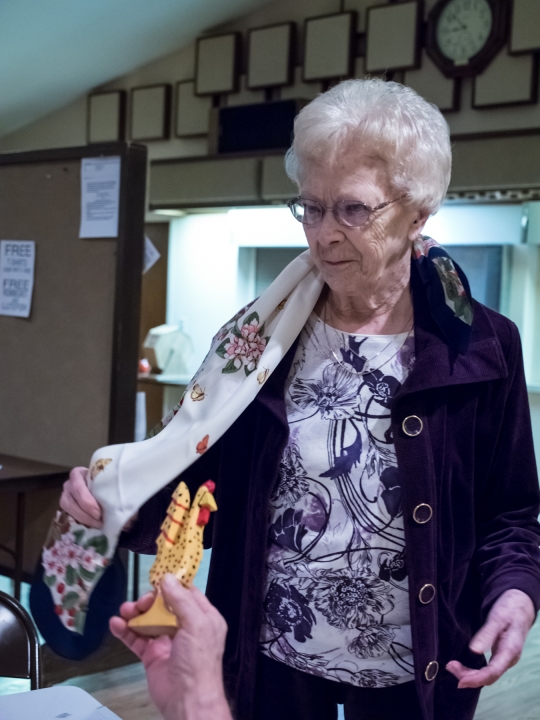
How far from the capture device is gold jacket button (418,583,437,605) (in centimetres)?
115

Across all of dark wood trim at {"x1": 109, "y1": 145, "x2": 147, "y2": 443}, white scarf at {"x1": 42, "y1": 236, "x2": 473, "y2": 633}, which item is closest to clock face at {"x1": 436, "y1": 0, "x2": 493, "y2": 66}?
dark wood trim at {"x1": 109, "y1": 145, "x2": 147, "y2": 443}

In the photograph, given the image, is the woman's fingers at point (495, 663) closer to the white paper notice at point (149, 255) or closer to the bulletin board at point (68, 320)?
the bulletin board at point (68, 320)

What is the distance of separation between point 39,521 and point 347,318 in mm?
1704

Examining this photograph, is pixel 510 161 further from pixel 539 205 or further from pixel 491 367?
pixel 491 367

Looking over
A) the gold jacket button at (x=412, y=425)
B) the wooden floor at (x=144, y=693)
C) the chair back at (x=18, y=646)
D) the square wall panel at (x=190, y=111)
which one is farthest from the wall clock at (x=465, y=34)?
the chair back at (x=18, y=646)

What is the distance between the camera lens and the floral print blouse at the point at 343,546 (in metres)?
1.18

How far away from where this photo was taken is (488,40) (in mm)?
4633

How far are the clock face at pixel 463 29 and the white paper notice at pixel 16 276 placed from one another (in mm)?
3170

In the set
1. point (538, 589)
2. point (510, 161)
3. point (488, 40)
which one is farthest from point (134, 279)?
point (488, 40)

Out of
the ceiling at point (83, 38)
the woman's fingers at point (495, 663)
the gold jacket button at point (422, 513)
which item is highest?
the ceiling at point (83, 38)

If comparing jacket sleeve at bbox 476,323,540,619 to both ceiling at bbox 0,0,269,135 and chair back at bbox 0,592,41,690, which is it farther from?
ceiling at bbox 0,0,269,135

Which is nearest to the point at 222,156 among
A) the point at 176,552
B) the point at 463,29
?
the point at 463,29

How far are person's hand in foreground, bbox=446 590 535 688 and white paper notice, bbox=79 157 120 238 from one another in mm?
1605

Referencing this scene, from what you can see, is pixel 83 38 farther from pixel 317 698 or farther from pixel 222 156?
pixel 317 698
